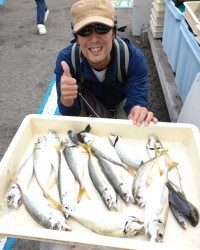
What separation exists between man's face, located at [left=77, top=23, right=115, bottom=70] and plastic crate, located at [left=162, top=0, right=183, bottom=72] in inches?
67.1

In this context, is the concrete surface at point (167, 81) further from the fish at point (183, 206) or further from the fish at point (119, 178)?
the fish at point (183, 206)

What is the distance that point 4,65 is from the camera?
16.9 ft

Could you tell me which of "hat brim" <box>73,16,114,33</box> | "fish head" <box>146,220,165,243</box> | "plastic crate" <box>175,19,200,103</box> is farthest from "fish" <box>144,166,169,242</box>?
"plastic crate" <box>175,19,200,103</box>

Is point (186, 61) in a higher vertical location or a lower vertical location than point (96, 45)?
lower

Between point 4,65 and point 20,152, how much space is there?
11.8ft

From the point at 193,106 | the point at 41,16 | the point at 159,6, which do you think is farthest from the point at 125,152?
the point at 41,16

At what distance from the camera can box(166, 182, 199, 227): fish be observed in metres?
1.50

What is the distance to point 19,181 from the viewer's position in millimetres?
1701

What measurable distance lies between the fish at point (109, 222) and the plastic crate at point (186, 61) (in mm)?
1872

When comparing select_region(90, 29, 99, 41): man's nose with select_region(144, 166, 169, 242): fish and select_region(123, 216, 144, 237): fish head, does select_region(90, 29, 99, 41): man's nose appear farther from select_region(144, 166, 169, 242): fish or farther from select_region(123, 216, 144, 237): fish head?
select_region(123, 216, 144, 237): fish head

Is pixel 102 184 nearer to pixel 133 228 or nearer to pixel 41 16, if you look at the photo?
pixel 133 228

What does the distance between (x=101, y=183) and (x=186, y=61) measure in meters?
2.13

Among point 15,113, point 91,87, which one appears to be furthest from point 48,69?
point 91,87

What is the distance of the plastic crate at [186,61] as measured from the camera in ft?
9.83
